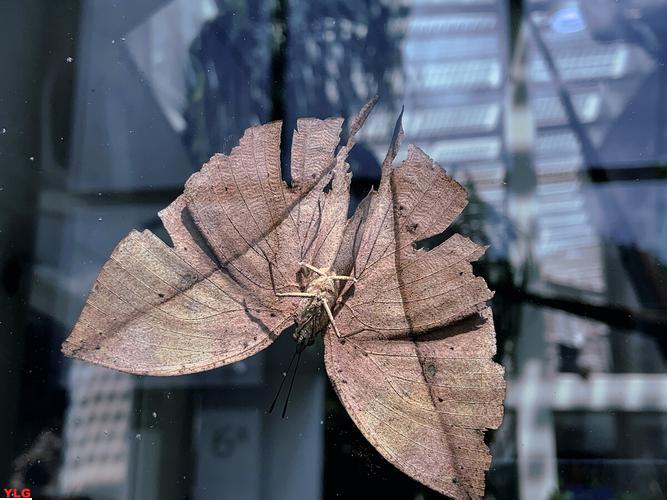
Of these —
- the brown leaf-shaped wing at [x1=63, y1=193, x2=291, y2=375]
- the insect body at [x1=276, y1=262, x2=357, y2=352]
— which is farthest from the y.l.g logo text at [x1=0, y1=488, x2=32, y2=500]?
the insect body at [x1=276, y1=262, x2=357, y2=352]

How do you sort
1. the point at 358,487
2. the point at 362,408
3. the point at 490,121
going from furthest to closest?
the point at 490,121 → the point at 358,487 → the point at 362,408

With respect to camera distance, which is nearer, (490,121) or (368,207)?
(368,207)

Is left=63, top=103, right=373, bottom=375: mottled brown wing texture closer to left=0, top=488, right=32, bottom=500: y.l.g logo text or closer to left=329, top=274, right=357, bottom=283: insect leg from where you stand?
left=329, top=274, right=357, bottom=283: insect leg

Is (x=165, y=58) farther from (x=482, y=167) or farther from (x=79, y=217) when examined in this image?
(x=482, y=167)

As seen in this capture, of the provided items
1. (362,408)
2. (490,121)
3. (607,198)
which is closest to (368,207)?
(362,408)

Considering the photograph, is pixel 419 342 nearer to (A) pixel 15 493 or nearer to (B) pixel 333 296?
(B) pixel 333 296

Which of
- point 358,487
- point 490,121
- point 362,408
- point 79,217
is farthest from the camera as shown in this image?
point 490,121

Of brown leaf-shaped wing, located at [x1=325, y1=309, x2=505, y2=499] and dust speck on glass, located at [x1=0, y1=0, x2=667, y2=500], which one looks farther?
dust speck on glass, located at [x1=0, y1=0, x2=667, y2=500]
